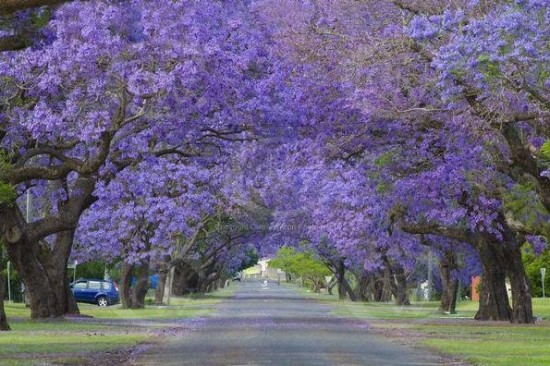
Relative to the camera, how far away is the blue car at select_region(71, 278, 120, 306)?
68.1 metres

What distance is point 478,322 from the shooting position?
43.4 metres

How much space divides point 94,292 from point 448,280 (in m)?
22.3

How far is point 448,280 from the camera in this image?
55.2m

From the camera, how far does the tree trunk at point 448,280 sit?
174 feet

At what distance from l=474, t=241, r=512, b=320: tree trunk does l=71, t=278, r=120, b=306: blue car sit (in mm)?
27490

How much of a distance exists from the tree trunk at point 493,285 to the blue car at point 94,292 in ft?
90.2

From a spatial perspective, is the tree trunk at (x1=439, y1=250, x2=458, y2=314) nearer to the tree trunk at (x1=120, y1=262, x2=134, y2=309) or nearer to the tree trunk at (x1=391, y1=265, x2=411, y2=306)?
the tree trunk at (x1=391, y1=265, x2=411, y2=306)

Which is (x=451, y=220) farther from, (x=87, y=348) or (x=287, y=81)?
(x=87, y=348)

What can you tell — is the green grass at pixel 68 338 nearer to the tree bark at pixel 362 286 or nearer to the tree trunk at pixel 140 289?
the tree trunk at pixel 140 289

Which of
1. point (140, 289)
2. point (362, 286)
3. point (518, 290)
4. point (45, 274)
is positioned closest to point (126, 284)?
point (140, 289)

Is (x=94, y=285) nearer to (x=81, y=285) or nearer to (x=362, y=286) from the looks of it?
(x=81, y=285)

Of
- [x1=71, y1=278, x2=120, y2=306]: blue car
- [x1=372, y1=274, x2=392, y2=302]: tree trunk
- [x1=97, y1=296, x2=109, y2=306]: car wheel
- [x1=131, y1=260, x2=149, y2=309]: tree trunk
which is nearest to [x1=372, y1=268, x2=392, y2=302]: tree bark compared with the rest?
[x1=372, y1=274, x2=392, y2=302]: tree trunk

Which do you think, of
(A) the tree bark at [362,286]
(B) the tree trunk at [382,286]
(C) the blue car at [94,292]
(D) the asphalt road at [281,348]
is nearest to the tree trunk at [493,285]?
(D) the asphalt road at [281,348]

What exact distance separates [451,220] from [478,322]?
775 centimetres
